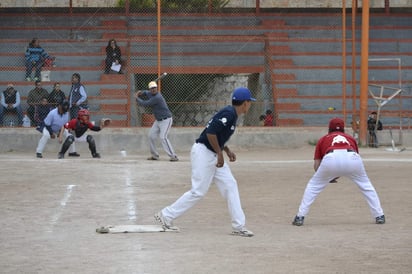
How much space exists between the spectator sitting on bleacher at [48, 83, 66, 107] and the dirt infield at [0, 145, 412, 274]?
491 centimetres

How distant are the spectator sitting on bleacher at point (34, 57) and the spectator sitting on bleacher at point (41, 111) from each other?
1412 mm

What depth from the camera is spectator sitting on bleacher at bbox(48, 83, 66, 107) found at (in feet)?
83.4

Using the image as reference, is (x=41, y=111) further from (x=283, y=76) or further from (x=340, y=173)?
(x=340, y=173)

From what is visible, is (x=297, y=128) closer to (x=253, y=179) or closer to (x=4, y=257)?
(x=253, y=179)

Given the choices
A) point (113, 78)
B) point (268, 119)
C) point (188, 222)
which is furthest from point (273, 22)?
point (188, 222)

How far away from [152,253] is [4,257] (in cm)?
143

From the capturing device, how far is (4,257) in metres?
9.84

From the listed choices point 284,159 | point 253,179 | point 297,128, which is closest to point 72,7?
point 297,128

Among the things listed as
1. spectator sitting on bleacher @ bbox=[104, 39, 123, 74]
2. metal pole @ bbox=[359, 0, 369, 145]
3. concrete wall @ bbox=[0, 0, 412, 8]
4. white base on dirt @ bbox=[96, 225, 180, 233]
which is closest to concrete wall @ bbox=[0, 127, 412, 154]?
metal pole @ bbox=[359, 0, 369, 145]

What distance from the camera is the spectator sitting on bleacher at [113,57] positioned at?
2767 cm

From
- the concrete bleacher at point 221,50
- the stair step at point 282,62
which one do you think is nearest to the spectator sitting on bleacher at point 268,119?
the concrete bleacher at point 221,50

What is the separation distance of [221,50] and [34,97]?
589 centimetres

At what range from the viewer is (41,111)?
25.8m

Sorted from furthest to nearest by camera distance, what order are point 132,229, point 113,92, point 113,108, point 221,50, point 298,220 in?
point 221,50
point 113,92
point 113,108
point 298,220
point 132,229
